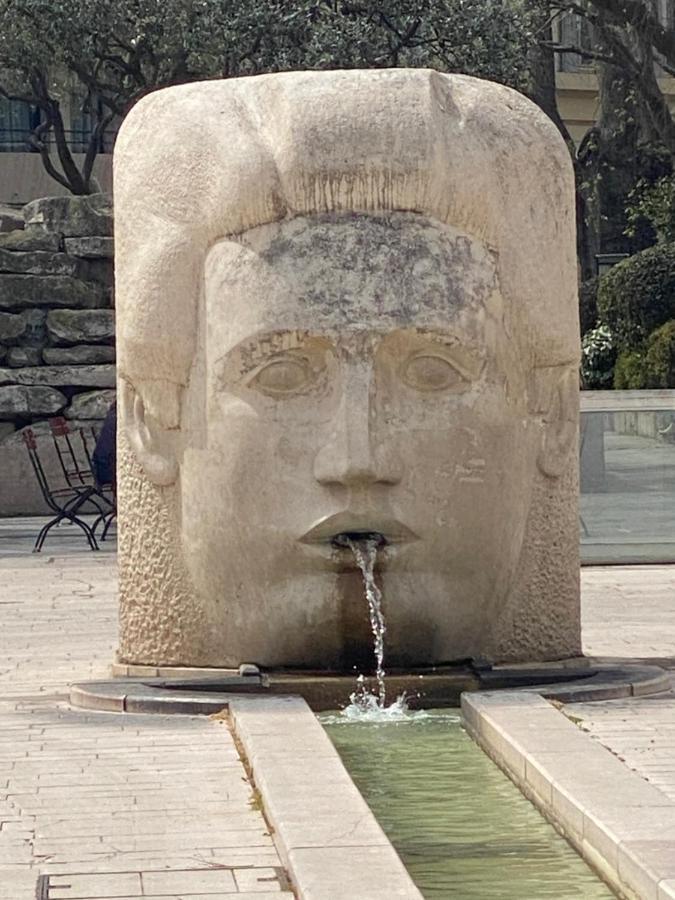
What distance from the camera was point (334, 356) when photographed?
25.2ft

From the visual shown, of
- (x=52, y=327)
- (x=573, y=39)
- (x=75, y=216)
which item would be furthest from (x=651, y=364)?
(x=573, y=39)

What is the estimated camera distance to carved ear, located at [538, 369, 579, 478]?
8367 mm

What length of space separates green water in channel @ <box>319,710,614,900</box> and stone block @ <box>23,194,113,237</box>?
1434cm

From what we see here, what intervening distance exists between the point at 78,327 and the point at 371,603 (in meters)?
13.5

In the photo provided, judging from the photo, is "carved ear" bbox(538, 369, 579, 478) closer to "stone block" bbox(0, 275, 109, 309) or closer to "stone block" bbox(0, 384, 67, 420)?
"stone block" bbox(0, 384, 67, 420)

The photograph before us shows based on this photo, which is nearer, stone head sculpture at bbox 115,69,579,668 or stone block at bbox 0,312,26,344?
stone head sculpture at bbox 115,69,579,668

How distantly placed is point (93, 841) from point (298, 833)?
0.61m

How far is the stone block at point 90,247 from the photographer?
→ 69.5ft

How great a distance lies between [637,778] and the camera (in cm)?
573

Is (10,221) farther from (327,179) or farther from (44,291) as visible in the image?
(327,179)

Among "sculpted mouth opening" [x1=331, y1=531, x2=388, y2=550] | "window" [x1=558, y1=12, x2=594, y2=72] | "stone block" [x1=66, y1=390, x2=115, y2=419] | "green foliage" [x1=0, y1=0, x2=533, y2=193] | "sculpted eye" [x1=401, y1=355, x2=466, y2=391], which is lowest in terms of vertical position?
"sculpted mouth opening" [x1=331, y1=531, x2=388, y2=550]

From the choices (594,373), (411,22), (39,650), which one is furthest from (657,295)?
(39,650)

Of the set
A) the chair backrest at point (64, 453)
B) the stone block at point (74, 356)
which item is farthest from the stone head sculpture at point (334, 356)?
the stone block at point (74, 356)

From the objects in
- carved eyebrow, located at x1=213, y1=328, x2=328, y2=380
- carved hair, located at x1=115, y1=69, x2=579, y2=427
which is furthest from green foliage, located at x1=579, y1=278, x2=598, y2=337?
carved eyebrow, located at x1=213, y1=328, x2=328, y2=380
